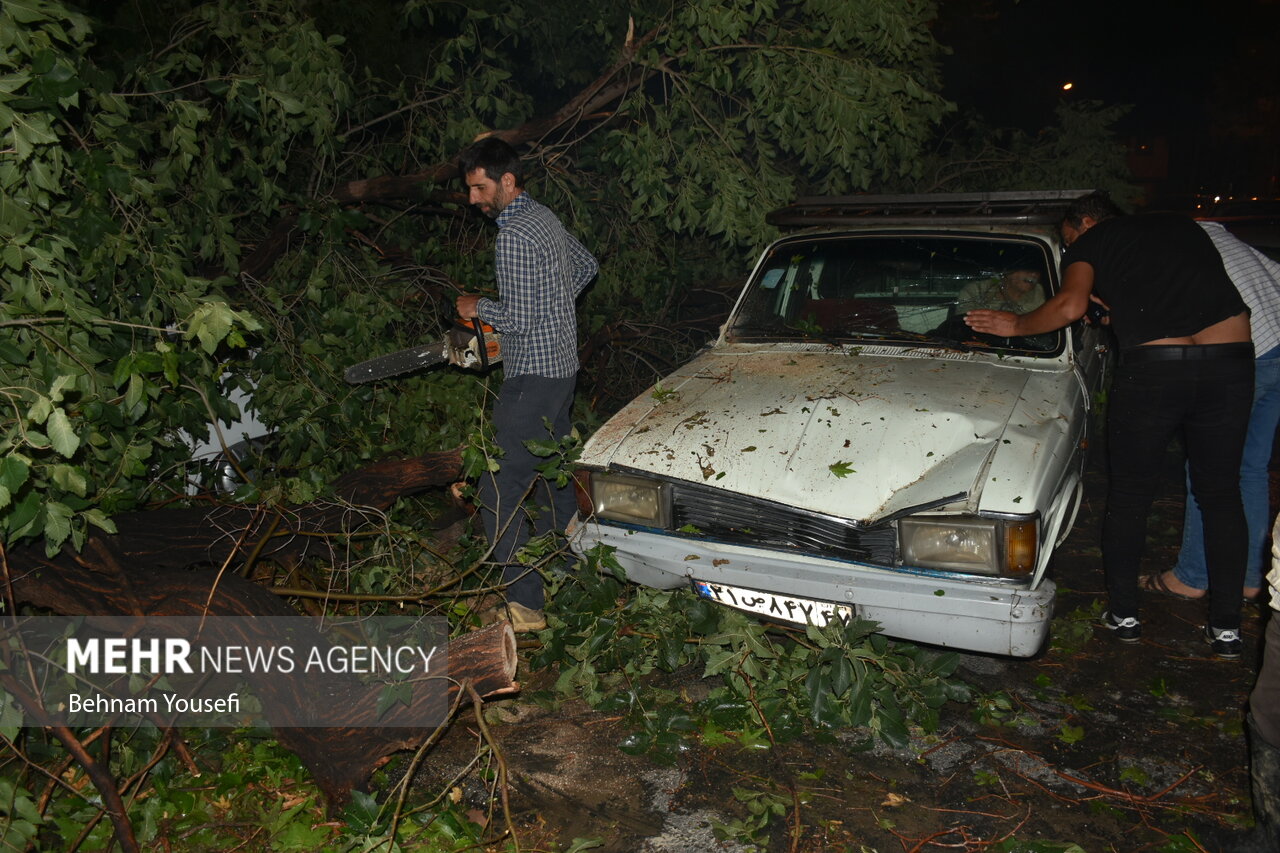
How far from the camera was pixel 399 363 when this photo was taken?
403cm

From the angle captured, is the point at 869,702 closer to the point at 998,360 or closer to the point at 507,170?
the point at 998,360

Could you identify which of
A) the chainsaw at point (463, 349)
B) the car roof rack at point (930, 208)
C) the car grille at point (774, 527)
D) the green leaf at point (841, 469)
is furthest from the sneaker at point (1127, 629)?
the chainsaw at point (463, 349)

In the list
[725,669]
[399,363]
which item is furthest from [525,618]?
[399,363]

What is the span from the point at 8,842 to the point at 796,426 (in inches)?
111

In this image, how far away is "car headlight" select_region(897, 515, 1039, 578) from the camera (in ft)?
9.06

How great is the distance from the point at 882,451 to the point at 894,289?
1.50 m

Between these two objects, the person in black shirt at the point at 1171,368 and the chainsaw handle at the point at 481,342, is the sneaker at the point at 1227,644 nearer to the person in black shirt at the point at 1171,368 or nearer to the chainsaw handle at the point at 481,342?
the person in black shirt at the point at 1171,368

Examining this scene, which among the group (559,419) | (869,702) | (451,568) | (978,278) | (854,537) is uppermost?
(978,278)

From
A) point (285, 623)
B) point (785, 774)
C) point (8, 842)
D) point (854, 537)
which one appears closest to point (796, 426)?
point (854, 537)

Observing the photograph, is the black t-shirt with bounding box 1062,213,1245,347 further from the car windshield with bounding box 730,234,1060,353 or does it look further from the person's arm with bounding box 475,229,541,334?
the person's arm with bounding box 475,229,541,334

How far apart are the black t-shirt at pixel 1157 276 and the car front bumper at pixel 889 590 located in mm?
1324

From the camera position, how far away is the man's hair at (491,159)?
3.57m

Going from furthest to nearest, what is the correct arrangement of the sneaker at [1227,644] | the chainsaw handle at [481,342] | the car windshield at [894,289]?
the car windshield at [894,289] → the chainsaw handle at [481,342] → the sneaker at [1227,644]

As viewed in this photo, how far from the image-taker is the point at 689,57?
179 inches
